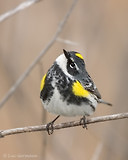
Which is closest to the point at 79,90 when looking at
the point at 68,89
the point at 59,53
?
the point at 68,89

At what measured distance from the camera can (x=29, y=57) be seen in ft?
19.1

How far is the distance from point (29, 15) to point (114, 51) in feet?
4.39

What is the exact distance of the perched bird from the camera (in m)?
3.86

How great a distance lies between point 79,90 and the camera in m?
3.92

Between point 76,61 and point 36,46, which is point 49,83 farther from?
point 36,46

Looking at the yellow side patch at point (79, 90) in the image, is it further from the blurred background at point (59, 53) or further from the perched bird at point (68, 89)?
the blurred background at point (59, 53)

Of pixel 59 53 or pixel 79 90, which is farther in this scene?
pixel 59 53

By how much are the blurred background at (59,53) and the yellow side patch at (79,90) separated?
0.41 metres

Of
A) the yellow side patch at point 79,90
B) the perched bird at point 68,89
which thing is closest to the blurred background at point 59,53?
the perched bird at point 68,89

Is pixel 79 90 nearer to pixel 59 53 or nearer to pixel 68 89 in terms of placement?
pixel 68 89

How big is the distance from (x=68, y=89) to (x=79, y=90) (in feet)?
0.38

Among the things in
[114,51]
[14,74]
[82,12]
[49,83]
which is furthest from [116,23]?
[49,83]

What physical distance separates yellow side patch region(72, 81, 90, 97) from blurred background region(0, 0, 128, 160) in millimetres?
406

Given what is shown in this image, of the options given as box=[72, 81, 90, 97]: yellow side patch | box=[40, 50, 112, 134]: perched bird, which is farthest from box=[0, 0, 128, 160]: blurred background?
box=[72, 81, 90, 97]: yellow side patch
